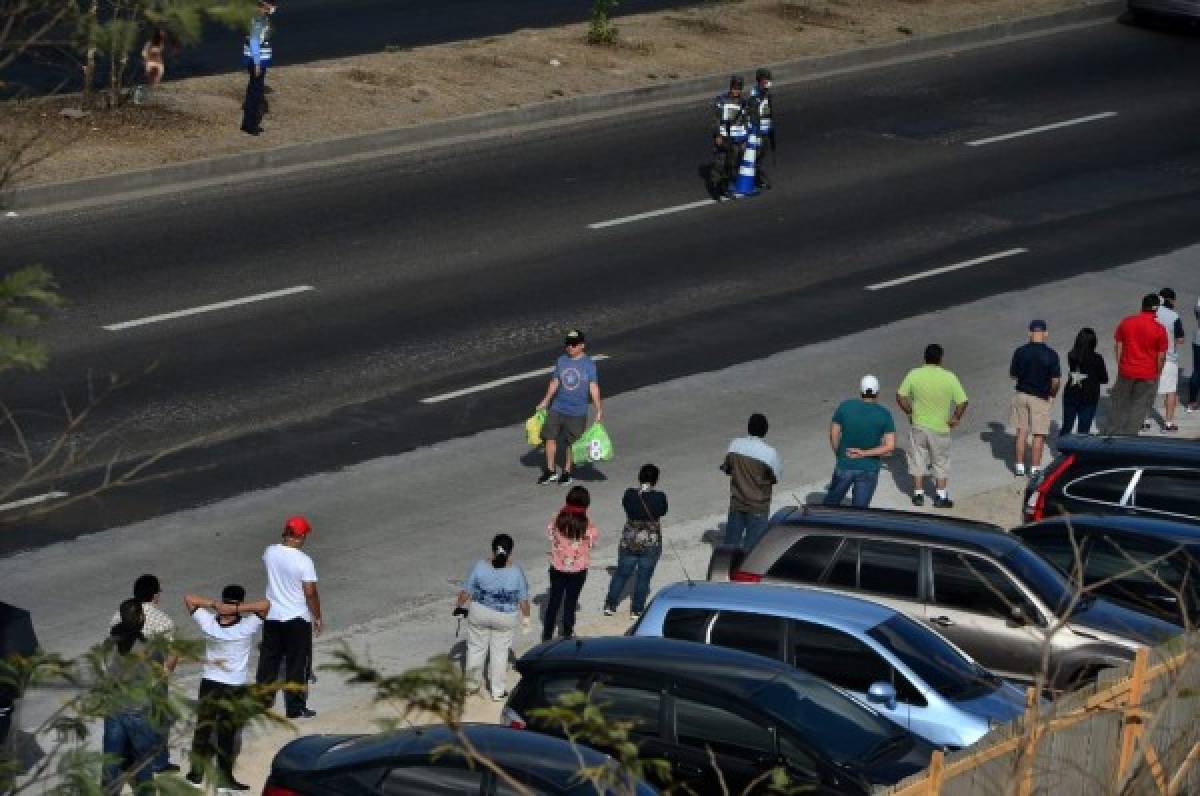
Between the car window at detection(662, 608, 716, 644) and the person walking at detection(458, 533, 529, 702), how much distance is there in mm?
1314

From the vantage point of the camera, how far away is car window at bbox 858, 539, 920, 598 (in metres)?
16.4

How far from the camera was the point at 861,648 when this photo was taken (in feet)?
47.9

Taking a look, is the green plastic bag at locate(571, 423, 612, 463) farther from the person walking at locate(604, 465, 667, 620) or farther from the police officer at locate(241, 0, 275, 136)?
the police officer at locate(241, 0, 275, 136)

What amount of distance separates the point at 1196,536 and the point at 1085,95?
20674 mm

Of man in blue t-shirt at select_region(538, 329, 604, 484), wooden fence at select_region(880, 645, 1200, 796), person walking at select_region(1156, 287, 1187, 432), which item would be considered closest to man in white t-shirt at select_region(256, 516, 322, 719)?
man in blue t-shirt at select_region(538, 329, 604, 484)

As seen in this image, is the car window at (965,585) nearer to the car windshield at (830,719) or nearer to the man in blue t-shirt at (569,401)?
the car windshield at (830,719)

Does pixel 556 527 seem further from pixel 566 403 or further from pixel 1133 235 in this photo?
pixel 1133 235

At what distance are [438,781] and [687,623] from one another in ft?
11.6

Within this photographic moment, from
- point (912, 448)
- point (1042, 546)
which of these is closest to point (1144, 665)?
point (1042, 546)

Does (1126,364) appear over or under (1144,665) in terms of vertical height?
under

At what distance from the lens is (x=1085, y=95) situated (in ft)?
121

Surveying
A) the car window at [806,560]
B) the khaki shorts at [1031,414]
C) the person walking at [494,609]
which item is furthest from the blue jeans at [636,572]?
the khaki shorts at [1031,414]

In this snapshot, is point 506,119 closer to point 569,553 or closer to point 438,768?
point 569,553

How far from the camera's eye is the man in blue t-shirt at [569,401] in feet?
67.4
